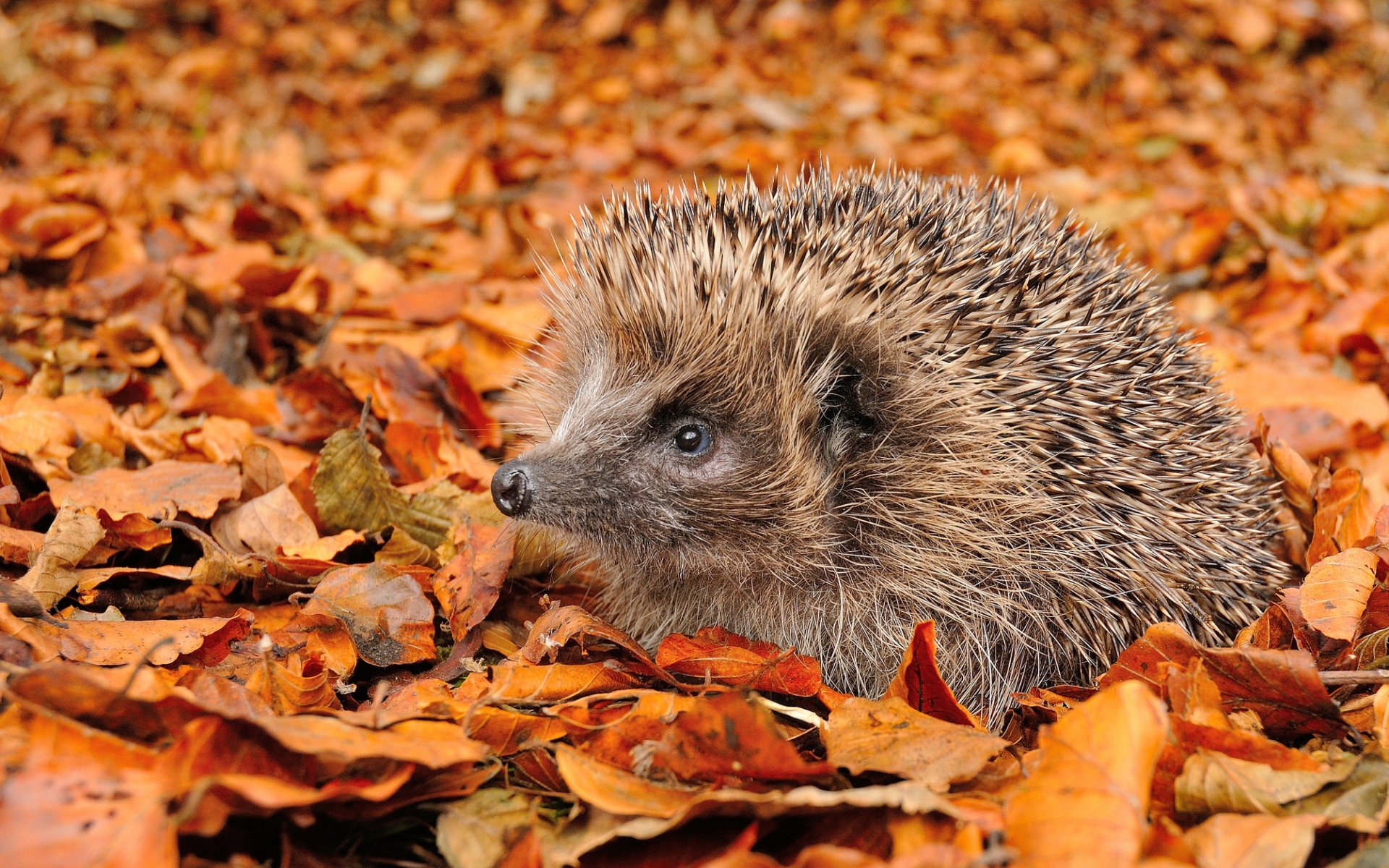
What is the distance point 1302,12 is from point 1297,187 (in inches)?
129

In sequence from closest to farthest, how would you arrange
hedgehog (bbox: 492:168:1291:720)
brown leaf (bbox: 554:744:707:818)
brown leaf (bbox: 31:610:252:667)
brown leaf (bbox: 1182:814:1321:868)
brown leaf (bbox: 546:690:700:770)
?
brown leaf (bbox: 1182:814:1321:868)
brown leaf (bbox: 554:744:707:818)
brown leaf (bbox: 546:690:700:770)
brown leaf (bbox: 31:610:252:667)
hedgehog (bbox: 492:168:1291:720)

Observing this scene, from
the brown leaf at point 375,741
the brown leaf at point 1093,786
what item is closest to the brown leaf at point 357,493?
the brown leaf at point 375,741

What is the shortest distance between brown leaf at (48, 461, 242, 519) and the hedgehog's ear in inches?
61.3

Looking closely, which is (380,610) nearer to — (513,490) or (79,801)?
(513,490)

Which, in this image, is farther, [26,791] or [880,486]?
[880,486]

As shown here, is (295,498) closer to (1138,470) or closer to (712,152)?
(1138,470)

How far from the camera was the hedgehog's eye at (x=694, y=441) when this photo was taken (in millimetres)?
2717

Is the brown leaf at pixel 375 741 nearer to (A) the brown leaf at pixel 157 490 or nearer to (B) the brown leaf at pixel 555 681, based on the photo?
(B) the brown leaf at pixel 555 681

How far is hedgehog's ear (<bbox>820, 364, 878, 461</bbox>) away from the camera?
8.93ft

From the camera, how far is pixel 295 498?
2924 mm

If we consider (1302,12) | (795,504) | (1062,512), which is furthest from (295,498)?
(1302,12)

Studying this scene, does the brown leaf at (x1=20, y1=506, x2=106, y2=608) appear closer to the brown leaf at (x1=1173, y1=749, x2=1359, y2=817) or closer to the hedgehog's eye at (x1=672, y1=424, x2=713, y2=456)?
the hedgehog's eye at (x1=672, y1=424, x2=713, y2=456)

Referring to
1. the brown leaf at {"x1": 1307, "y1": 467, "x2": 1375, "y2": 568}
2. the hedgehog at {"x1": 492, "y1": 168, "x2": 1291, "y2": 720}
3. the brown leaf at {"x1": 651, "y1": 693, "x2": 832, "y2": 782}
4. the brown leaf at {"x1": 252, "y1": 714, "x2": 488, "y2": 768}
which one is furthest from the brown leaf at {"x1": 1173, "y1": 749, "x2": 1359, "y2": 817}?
the brown leaf at {"x1": 252, "y1": 714, "x2": 488, "y2": 768}

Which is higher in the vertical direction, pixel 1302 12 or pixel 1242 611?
pixel 1302 12
